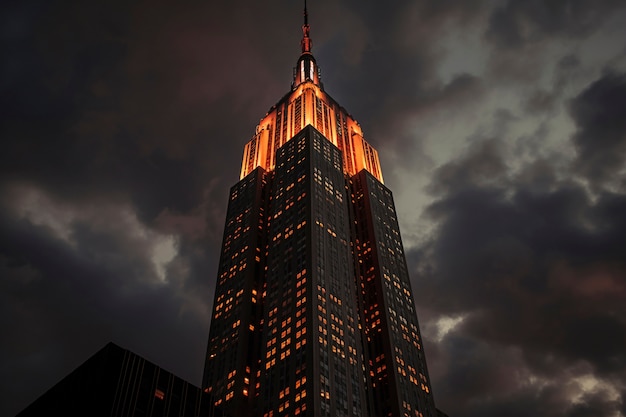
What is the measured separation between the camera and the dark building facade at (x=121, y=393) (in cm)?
7750

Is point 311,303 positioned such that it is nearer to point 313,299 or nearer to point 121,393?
point 313,299

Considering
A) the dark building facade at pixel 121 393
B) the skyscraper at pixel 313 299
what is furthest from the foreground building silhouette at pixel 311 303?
the dark building facade at pixel 121 393

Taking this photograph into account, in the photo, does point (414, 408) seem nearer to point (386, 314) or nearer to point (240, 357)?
point (386, 314)

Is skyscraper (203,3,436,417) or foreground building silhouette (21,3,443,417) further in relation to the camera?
skyscraper (203,3,436,417)

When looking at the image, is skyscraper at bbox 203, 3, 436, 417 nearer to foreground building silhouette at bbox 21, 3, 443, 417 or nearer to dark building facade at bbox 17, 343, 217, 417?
foreground building silhouette at bbox 21, 3, 443, 417

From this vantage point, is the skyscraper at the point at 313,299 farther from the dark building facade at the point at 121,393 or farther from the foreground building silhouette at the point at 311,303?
the dark building facade at the point at 121,393

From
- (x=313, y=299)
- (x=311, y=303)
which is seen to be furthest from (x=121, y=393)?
(x=313, y=299)

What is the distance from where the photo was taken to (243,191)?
633 ft

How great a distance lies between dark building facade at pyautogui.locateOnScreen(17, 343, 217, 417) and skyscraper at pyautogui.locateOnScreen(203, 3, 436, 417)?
35.0 meters

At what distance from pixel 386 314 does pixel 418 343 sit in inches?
541

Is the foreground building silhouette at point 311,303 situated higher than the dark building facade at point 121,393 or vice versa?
the foreground building silhouette at point 311,303

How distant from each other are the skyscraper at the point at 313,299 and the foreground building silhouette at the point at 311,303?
0.35 m

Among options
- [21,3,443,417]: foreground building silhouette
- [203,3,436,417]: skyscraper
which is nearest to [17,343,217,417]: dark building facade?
[21,3,443,417]: foreground building silhouette

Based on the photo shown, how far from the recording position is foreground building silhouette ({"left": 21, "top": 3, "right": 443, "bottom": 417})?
123 m
